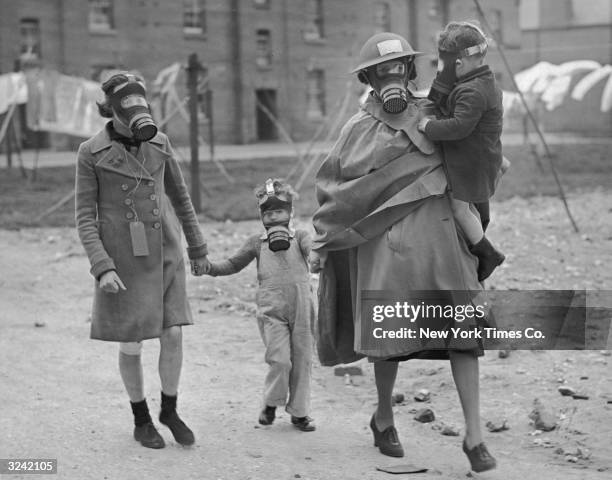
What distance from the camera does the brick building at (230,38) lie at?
34.4 metres

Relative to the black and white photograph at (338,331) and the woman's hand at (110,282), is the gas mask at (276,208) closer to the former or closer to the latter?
the black and white photograph at (338,331)

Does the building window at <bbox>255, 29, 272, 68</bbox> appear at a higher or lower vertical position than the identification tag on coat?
higher

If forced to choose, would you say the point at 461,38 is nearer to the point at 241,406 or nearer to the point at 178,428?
the point at 178,428

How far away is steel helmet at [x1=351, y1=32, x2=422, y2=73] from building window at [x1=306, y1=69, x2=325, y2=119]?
27524mm

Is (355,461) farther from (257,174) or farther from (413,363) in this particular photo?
(257,174)

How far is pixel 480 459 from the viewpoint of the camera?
5000 mm

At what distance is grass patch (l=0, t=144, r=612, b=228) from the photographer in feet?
56.0

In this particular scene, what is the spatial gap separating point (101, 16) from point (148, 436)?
3376cm

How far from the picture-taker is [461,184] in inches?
202

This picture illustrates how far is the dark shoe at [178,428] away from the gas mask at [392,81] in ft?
6.11

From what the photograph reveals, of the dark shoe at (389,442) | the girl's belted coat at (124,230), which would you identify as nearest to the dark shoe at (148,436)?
the girl's belted coat at (124,230)

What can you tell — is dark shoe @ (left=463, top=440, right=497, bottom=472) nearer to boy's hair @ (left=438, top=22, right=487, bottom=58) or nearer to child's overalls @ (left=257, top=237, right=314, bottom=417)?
child's overalls @ (left=257, top=237, right=314, bottom=417)

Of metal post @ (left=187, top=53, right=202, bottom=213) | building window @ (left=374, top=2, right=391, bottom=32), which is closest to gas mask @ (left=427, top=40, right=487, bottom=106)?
metal post @ (left=187, top=53, right=202, bottom=213)

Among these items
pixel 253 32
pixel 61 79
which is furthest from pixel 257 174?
pixel 253 32
